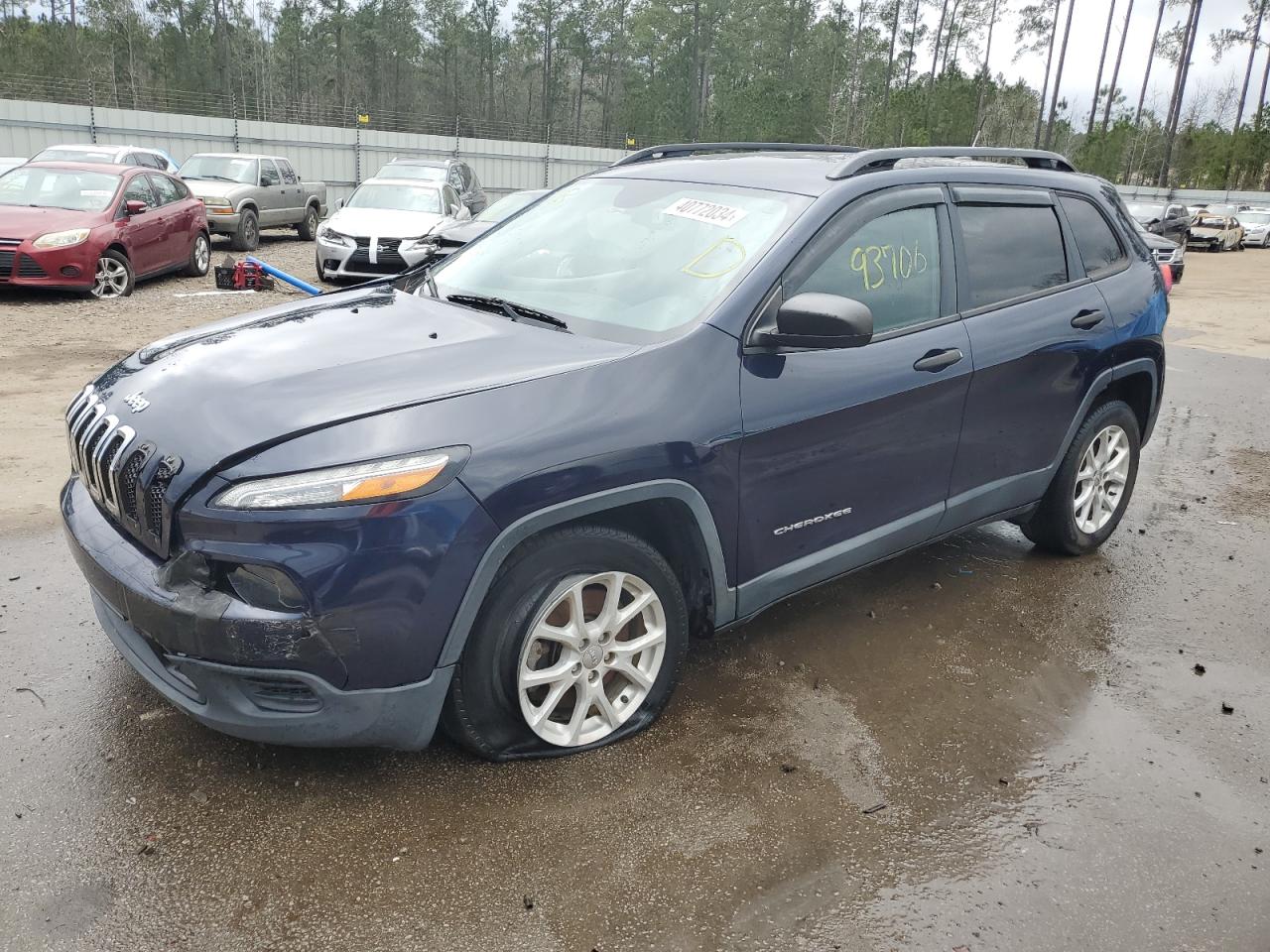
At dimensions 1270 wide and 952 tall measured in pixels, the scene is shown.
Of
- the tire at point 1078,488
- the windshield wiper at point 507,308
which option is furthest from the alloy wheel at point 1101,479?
the windshield wiper at point 507,308

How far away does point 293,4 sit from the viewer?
67.4 m

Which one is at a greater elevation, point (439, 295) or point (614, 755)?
point (439, 295)

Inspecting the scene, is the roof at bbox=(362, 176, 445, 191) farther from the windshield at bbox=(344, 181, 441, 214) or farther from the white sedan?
the white sedan

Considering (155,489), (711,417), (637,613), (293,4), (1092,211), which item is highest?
(293,4)

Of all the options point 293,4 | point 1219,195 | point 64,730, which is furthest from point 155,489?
point 293,4

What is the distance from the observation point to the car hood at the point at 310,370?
8.59 ft

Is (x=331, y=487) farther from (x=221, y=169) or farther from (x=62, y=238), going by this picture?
(x=221, y=169)

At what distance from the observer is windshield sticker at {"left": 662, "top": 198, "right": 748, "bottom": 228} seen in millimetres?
3475

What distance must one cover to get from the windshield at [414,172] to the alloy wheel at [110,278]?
230 inches

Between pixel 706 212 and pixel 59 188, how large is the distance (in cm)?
1068

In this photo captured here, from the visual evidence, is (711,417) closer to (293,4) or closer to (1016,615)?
(1016,615)

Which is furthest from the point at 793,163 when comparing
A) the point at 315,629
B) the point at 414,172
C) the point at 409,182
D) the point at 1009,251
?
the point at 414,172

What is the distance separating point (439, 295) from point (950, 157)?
2.10 meters

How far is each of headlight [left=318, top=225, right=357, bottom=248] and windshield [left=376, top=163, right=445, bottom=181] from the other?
11.6ft
